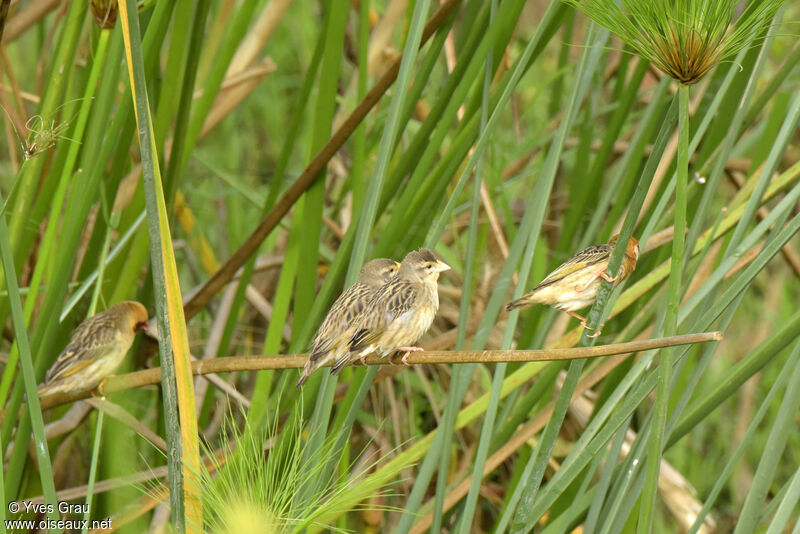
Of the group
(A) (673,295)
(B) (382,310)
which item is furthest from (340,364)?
(A) (673,295)

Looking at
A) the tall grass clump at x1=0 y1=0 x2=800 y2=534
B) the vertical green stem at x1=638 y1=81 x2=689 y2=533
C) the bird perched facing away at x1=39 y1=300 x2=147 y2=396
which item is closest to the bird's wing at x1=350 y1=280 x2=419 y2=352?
the tall grass clump at x1=0 y1=0 x2=800 y2=534

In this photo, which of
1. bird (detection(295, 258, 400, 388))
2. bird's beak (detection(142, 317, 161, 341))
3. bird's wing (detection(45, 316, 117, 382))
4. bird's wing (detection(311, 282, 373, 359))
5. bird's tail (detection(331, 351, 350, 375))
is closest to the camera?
bird's tail (detection(331, 351, 350, 375))

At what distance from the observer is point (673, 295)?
147 centimetres

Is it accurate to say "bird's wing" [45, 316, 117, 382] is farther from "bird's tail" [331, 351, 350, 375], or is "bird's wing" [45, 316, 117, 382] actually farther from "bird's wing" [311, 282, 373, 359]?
"bird's tail" [331, 351, 350, 375]

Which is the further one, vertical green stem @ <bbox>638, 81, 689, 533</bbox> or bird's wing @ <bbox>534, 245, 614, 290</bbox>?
bird's wing @ <bbox>534, 245, 614, 290</bbox>

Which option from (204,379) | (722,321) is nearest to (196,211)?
(204,379)

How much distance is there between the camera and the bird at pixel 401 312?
102 inches

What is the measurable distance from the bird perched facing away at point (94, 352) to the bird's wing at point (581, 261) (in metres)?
1.49

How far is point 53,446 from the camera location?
3104 mm

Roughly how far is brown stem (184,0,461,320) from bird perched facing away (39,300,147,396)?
0.23 metres

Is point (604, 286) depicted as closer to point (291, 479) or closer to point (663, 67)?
point (663, 67)

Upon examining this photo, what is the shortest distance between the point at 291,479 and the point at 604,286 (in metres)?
0.69

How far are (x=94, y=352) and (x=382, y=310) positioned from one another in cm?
114

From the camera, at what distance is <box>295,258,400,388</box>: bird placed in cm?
243
